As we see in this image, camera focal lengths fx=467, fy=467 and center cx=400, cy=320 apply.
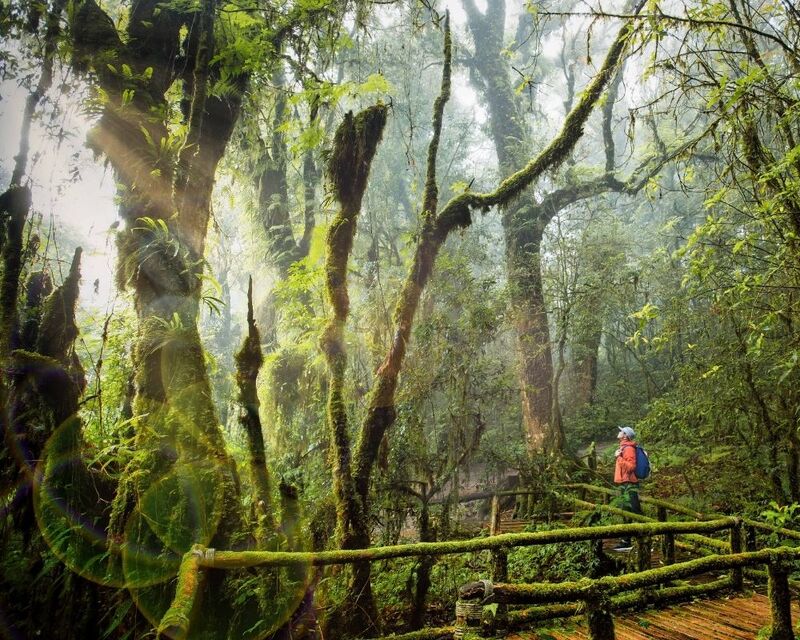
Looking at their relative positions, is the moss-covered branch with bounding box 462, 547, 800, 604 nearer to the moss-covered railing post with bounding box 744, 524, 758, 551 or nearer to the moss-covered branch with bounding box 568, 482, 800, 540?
the moss-covered branch with bounding box 568, 482, 800, 540

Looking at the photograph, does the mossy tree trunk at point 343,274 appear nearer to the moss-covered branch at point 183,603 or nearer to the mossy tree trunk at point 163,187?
the mossy tree trunk at point 163,187

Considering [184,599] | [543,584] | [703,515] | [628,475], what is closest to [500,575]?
[543,584]

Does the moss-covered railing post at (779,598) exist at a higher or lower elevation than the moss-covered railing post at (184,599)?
lower

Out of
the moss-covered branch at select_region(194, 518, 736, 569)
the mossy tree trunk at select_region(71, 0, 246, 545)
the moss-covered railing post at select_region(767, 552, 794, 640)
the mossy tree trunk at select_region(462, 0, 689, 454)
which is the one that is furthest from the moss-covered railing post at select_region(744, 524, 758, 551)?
the mossy tree trunk at select_region(71, 0, 246, 545)

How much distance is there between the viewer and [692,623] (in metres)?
4.54

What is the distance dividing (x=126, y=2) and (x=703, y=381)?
1214 cm

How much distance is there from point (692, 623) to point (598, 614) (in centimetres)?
255

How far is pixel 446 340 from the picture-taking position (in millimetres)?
9391

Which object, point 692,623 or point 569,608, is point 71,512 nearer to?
point 569,608

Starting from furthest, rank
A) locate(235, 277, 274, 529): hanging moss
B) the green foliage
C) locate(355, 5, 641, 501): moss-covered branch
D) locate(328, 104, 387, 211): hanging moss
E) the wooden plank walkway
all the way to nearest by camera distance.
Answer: the green foliage, locate(328, 104, 387, 211): hanging moss, locate(355, 5, 641, 501): moss-covered branch, locate(235, 277, 274, 529): hanging moss, the wooden plank walkway

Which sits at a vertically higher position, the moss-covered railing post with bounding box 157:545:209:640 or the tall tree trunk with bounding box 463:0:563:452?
the tall tree trunk with bounding box 463:0:563:452

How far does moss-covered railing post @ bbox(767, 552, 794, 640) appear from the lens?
371 cm

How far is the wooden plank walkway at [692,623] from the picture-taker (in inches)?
166

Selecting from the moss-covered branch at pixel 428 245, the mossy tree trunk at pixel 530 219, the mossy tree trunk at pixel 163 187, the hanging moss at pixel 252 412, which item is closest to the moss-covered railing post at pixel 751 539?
the moss-covered branch at pixel 428 245
